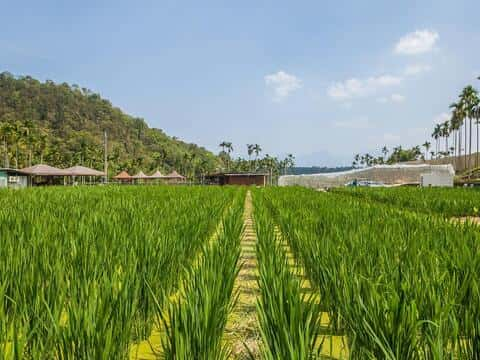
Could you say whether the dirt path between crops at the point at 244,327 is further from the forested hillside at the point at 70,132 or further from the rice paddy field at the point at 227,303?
the forested hillside at the point at 70,132

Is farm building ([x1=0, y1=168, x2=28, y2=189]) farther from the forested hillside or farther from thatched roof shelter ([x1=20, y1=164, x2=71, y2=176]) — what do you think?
the forested hillside

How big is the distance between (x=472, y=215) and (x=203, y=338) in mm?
12183

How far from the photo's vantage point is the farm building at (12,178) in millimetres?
22969

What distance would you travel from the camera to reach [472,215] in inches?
456

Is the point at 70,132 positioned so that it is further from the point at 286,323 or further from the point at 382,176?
the point at 286,323

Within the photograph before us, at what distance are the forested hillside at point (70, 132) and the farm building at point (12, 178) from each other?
20430 mm

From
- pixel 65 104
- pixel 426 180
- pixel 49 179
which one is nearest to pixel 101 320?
pixel 426 180

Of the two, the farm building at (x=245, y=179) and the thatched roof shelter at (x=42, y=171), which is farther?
the farm building at (x=245, y=179)

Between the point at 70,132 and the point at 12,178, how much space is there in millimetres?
47384

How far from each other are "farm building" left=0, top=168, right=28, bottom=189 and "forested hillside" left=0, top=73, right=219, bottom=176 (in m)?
20.4

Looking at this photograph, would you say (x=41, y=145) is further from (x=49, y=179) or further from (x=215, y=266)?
(x=215, y=266)

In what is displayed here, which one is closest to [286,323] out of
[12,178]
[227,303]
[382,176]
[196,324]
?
[196,324]

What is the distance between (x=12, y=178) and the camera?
24.9 m

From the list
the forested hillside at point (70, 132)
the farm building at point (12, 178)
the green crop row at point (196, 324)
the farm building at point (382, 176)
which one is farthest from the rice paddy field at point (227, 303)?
the forested hillside at point (70, 132)
